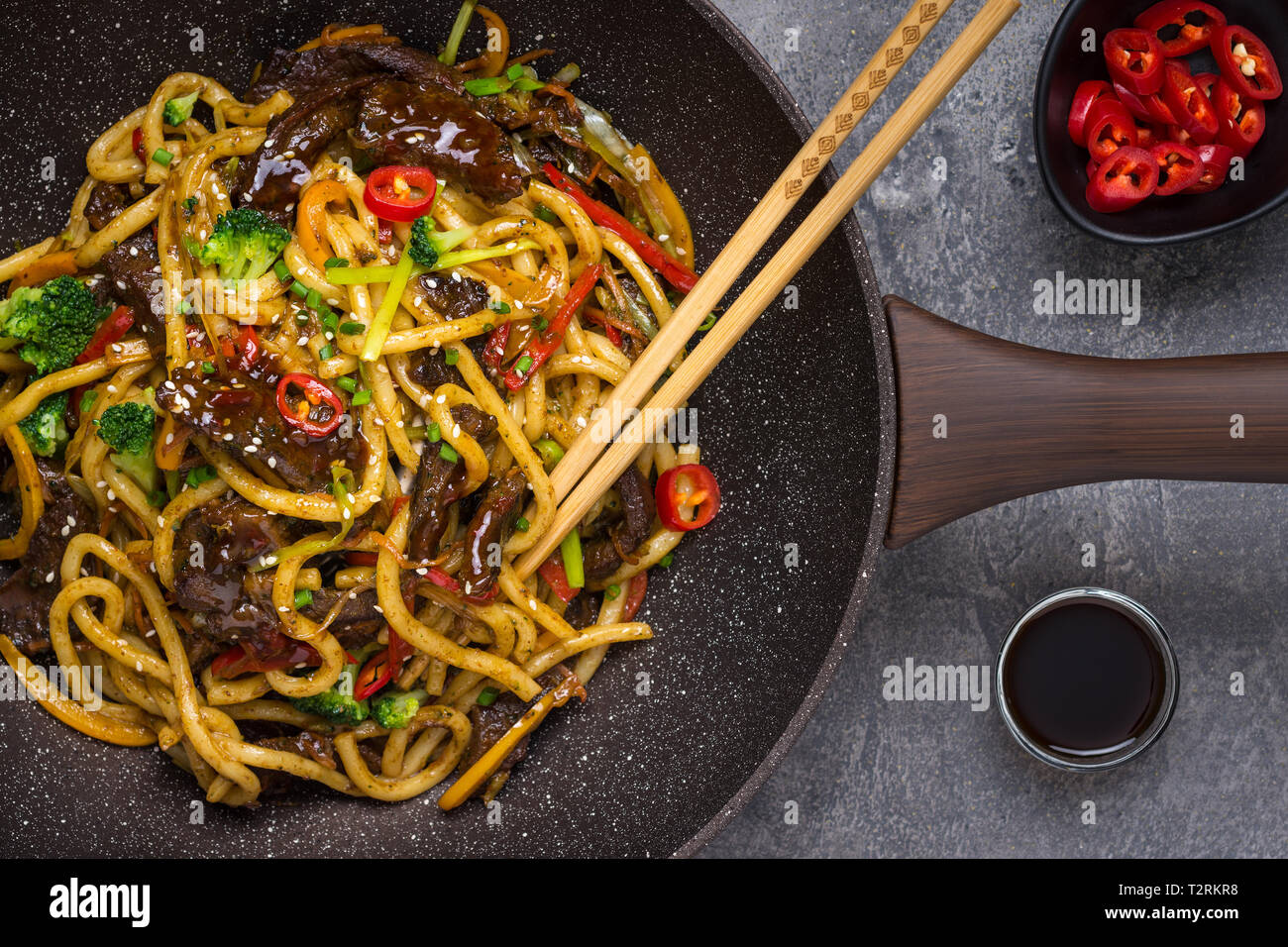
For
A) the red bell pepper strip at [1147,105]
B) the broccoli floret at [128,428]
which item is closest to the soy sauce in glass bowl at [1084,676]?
the red bell pepper strip at [1147,105]

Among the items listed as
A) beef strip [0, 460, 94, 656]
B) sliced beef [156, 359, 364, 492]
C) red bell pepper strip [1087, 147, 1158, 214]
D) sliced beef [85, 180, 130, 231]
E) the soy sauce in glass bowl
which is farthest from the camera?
the soy sauce in glass bowl

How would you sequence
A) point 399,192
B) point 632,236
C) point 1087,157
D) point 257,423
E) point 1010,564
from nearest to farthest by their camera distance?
point 257,423 < point 399,192 < point 632,236 < point 1087,157 < point 1010,564

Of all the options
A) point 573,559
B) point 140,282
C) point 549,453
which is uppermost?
point 140,282

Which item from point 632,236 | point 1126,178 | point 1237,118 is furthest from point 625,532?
point 1237,118

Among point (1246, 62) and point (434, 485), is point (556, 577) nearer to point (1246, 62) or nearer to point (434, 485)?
point (434, 485)

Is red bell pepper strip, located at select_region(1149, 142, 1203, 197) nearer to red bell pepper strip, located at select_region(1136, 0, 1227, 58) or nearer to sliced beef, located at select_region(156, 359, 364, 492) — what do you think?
red bell pepper strip, located at select_region(1136, 0, 1227, 58)

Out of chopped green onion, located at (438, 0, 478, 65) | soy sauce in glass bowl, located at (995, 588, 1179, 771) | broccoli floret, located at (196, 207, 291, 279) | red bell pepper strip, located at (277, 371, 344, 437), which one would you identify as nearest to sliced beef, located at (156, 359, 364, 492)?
red bell pepper strip, located at (277, 371, 344, 437)

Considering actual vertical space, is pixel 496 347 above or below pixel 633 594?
above
